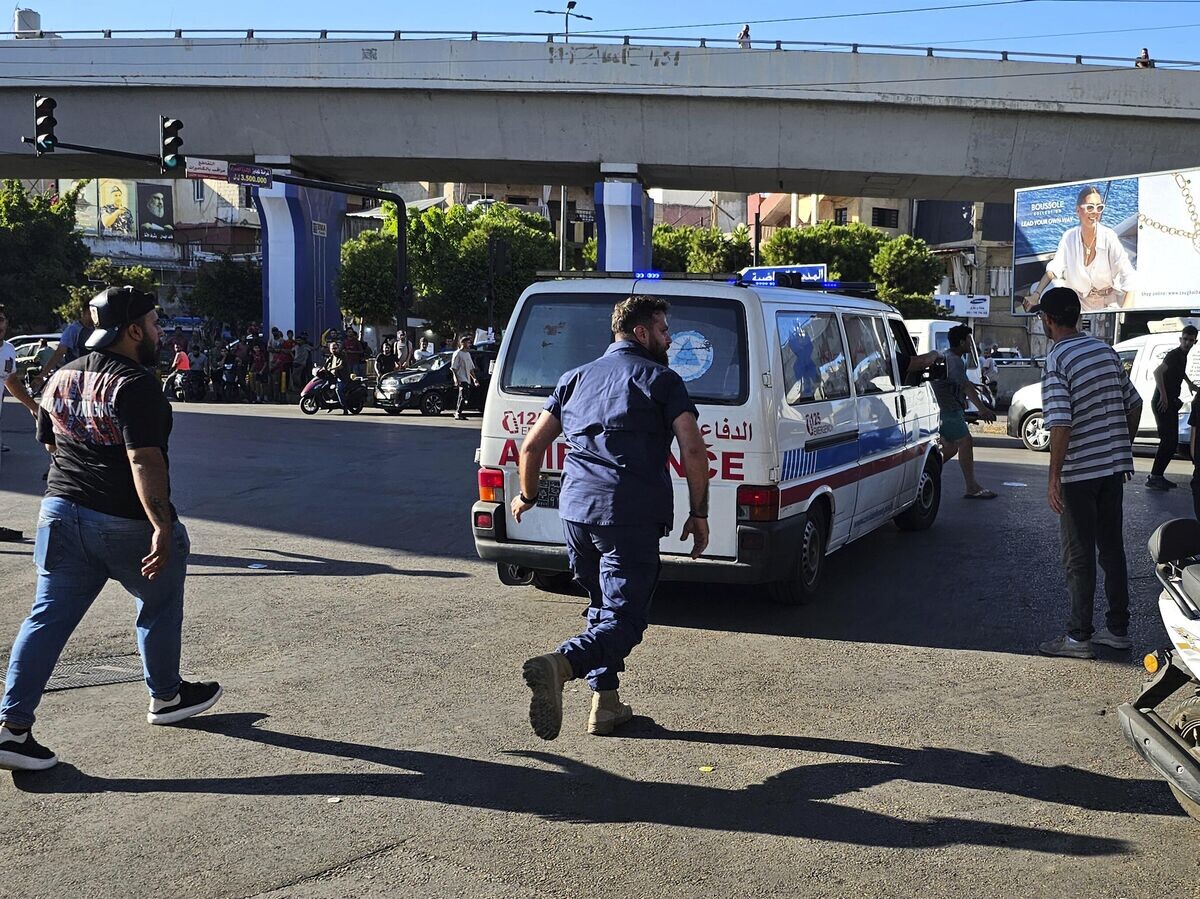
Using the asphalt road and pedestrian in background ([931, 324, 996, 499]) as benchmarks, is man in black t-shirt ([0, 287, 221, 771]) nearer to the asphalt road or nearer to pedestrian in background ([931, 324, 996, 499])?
the asphalt road

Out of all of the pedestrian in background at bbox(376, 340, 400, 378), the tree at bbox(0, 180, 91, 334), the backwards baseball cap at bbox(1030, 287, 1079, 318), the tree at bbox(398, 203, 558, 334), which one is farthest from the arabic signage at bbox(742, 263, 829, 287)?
the tree at bbox(0, 180, 91, 334)

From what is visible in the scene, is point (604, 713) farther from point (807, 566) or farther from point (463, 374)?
point (463, 374)

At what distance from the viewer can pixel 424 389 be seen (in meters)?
25.0

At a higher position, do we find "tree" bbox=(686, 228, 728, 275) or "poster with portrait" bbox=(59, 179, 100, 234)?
"poster with portrait" bbox=(59, 179, 100, 234)

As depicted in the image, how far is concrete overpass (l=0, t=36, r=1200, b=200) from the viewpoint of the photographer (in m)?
30.5

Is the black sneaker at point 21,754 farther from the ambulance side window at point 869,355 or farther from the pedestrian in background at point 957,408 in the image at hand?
the pedestrian in background at point 957,408

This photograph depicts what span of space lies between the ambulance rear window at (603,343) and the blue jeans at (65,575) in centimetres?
283

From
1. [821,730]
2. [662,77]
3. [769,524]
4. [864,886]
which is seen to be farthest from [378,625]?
[662,77]

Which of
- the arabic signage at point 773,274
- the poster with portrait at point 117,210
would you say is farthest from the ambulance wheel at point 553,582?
the poster with portrait at point 117,210

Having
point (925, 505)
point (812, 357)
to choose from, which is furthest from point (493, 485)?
point (925, 505)

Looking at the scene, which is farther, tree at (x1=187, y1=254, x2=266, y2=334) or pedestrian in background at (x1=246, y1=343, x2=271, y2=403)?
tree at (x1=187, y1=254, x2=266, y2=334)

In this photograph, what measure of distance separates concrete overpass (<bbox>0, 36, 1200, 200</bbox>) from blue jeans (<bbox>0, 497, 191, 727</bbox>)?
27.9 meters

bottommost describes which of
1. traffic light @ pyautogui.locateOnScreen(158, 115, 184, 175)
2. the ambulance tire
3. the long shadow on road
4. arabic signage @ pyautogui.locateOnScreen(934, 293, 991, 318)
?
the long shadow on road

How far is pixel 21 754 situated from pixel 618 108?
28776 mm
